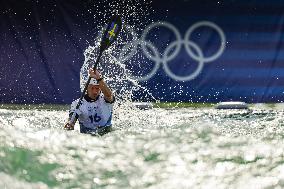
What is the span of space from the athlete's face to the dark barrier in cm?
345

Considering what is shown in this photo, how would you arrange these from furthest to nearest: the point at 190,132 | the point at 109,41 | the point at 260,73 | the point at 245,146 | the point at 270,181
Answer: the point at 260,73 < the point at 109,41 < the point at 190,132 < the point at 245,146 < the point at 270,181

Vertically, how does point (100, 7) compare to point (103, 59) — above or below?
above

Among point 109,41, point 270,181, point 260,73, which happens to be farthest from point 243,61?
point 270,181

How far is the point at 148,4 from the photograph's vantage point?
31.6 feet

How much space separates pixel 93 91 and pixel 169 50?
383cm

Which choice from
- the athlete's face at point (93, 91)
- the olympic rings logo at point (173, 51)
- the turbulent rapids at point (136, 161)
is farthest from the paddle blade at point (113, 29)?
the turbulent rapids at point (136, 161)

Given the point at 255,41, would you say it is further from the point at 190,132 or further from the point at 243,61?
the point at 190,132

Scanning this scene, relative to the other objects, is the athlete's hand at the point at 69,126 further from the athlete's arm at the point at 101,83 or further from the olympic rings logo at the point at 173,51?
the olympic rings logo at the point at 173,51

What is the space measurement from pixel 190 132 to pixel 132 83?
593 centimetres

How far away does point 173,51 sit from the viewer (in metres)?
9.58

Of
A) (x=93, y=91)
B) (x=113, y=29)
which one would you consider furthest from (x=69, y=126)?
(x=113, y=29)

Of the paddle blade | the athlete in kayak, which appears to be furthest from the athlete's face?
the paddle blade

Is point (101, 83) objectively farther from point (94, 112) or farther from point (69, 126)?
point (69, 126)

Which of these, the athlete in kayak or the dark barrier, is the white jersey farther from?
the dark barrier
